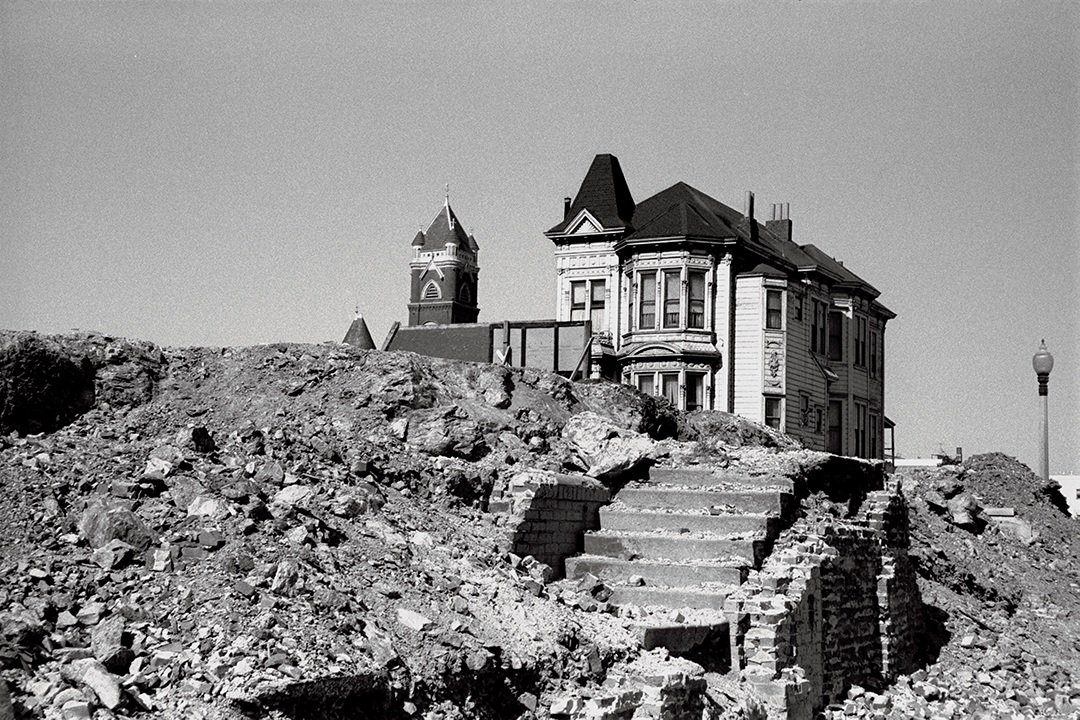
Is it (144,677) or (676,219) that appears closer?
(144,677)

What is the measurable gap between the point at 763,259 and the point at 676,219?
3.01 meters

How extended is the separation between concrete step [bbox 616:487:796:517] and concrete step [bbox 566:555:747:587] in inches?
65.1

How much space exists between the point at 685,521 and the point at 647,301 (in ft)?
51.3

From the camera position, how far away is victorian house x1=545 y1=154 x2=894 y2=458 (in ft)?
107

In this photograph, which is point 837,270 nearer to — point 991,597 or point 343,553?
point 991,597

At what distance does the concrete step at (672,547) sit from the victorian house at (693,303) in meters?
13.9

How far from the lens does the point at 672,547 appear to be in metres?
17.0

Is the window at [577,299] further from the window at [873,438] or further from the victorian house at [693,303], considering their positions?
the window at [873,438]

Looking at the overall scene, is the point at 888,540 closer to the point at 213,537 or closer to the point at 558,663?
the point at 558,663

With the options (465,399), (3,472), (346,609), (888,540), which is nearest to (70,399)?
(3,472)

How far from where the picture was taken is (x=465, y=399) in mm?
20094

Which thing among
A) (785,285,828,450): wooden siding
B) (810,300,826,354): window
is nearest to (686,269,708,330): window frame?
(785,285,828,450): wooden siding

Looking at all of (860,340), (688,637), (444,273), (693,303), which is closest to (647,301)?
(693,303)

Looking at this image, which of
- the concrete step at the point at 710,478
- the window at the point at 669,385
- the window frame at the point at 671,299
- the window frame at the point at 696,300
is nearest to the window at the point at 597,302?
the window frame at the point at 671,299
